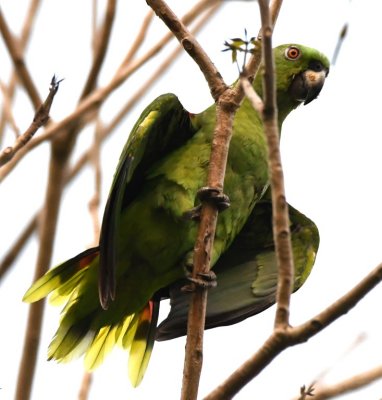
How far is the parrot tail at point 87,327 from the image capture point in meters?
3.95

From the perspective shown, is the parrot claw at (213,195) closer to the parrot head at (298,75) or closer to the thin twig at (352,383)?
the thin twig at (352,383)

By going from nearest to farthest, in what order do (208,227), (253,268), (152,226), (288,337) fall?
(288,337)
(208,227)
(152,226)
(253,268)

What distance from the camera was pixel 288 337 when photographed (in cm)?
200

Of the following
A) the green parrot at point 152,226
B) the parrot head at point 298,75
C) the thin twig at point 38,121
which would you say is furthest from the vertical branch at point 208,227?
the parrot head at point 298,75

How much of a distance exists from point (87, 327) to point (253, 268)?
1051mm

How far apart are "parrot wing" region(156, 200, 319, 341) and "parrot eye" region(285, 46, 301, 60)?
2.89ft

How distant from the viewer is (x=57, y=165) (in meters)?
3.30

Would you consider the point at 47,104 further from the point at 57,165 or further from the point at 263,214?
the point at 263,214

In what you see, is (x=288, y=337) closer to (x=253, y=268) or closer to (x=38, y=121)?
(x=38, y=121)

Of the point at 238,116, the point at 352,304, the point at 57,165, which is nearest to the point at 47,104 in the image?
the point at 57,165

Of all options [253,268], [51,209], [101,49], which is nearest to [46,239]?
[51,209]

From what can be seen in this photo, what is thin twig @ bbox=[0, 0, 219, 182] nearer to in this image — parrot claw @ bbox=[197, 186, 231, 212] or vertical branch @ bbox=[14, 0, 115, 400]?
vertical branch @ bbox=[14, 0, 115, 400]

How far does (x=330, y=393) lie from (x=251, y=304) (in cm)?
155

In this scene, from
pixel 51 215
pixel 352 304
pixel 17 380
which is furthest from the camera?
pixel 51 215
